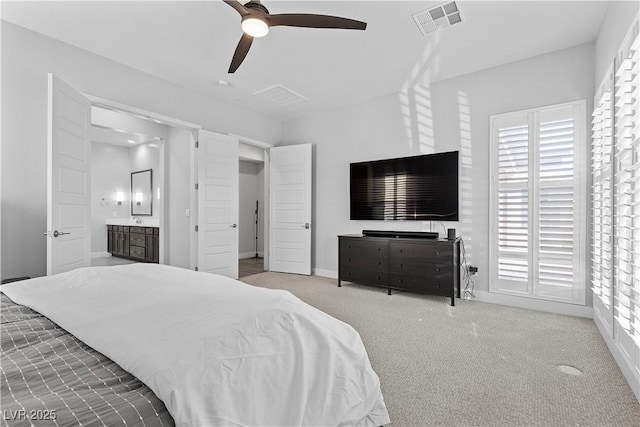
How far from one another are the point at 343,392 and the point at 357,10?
9.63 ft

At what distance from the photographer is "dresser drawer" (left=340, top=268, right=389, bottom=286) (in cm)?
423

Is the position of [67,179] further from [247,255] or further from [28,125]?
[247,255]

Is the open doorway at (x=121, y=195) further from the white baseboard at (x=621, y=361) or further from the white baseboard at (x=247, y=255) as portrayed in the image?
the white baseboard at (x=621, y=361)

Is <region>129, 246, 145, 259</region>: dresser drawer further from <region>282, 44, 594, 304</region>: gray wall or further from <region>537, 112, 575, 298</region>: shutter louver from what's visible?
<region>537, 112, 575, 298</region>: shutter louver

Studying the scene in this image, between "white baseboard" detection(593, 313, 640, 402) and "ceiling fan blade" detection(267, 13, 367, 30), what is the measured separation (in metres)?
2.79

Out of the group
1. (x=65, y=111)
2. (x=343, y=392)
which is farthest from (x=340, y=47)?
(x=343, y=392)

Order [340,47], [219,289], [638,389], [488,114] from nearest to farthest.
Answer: [219,289], [638,389], [340,47], [488,114]

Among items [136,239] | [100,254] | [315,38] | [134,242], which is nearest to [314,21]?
[315,38]

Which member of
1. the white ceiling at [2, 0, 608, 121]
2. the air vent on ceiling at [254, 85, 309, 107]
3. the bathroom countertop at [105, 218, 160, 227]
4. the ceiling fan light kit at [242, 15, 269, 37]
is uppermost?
the white ceiling at [2, 0, 608, 121]

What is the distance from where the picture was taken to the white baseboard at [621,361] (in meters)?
1.87

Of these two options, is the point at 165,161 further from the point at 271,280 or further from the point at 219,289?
the point at 219,289

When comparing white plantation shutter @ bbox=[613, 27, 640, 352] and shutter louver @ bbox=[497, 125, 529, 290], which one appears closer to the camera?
white plantation shutter @ bbox=[613, 27, 640, 352]

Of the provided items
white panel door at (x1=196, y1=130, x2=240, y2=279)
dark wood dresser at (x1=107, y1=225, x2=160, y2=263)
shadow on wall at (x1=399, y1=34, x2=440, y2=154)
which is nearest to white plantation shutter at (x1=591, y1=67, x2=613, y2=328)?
shadow on wall at (x1=399, y1=34, x2=440, y2=154)

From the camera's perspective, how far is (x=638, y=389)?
1.81 meters
